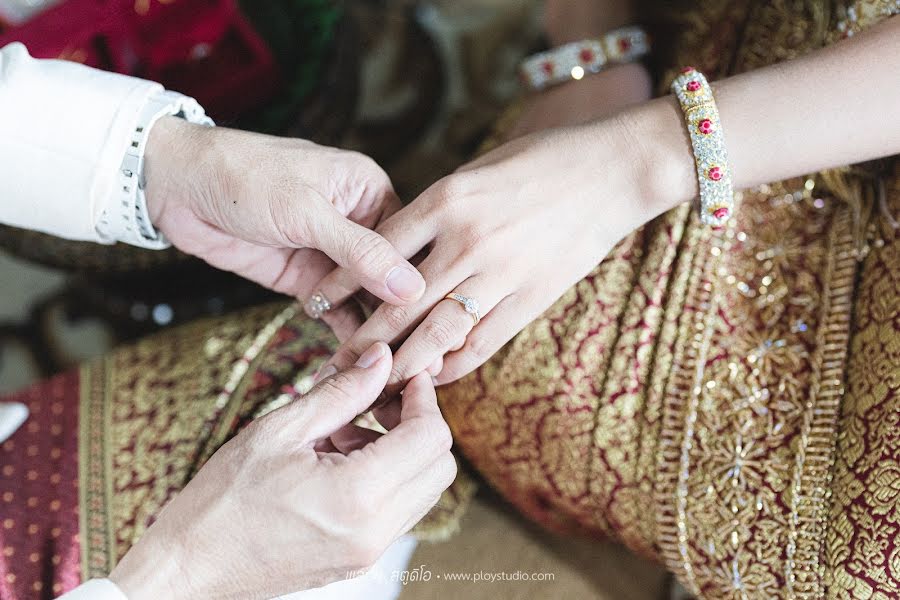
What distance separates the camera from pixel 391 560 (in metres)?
0.86

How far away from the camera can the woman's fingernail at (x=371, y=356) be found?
725mm

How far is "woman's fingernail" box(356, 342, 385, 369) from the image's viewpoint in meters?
0.73

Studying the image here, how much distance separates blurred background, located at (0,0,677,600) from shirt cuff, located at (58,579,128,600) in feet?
1.14

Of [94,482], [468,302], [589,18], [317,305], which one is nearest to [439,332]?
[468,302]

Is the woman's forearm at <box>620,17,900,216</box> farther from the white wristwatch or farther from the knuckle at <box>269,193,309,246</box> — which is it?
the white wristwatch

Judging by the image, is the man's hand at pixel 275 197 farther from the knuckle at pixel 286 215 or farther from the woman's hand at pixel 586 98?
the woman's hand at pixel 586 98

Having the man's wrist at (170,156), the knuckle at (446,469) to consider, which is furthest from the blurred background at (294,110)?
the man's wrist at (170,156)

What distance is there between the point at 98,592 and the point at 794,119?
2.36ft

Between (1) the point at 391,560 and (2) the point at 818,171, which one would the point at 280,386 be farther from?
(2) the point at 818,171

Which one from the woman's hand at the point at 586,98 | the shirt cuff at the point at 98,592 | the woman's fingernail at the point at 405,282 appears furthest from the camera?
the woman's hand at the point at 586,98

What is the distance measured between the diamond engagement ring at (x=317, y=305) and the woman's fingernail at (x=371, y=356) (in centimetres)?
11

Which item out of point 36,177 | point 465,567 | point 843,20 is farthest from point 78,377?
point 843,20

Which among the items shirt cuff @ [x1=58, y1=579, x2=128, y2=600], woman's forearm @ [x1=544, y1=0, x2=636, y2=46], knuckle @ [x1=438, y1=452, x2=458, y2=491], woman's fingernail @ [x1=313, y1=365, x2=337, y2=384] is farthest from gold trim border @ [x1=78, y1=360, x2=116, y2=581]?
woman's forearm @ [x1=544, y1=0, x2=636, y2=46]

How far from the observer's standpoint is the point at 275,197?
758 mm
